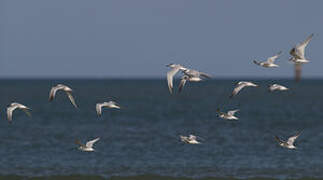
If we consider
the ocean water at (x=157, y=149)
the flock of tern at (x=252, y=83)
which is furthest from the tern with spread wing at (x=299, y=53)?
the ocean water at (x=157, y=149)

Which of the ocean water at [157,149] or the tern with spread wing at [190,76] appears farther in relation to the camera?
the ocean water at [157,149]

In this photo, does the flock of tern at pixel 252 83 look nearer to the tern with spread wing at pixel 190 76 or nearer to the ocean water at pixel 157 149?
the tern with spread wing at pixel 190 76

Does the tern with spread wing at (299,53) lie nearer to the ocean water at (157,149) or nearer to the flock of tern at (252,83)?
the flock of tern at (252,83)

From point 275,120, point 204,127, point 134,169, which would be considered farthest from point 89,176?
point 275,120

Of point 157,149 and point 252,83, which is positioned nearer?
point 252,83

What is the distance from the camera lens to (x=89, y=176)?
44.4 meters

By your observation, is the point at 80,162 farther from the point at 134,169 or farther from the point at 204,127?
the point at 204,127

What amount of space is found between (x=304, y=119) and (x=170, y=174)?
168 ft

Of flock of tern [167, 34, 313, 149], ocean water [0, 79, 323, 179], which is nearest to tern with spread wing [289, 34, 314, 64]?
flock of tern [167, 34, 313, 149]

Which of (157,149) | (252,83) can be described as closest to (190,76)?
(252,83)

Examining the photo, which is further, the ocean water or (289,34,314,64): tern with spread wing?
the ocean water

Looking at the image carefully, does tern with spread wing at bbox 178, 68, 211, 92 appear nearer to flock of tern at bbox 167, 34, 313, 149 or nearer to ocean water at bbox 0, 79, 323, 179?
flock of tern at bbox 167, 34, 313, 149

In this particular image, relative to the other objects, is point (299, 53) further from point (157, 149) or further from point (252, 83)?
point (157, 149)

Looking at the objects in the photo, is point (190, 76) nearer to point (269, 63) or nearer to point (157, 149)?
point (269, 63)
